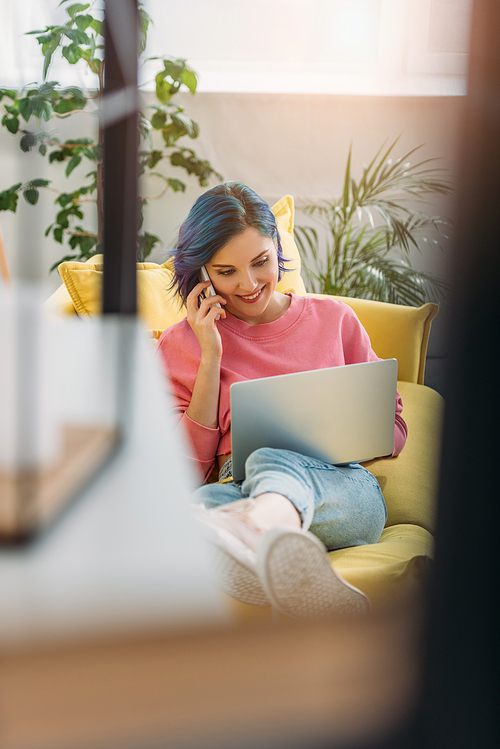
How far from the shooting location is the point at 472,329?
0.17 m

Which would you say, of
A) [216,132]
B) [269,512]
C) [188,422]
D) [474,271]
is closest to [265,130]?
[216,132]

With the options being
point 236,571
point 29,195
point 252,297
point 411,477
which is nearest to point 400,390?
point 411,477

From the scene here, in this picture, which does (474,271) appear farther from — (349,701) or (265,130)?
(265,130)

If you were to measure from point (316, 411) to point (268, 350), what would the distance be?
0.77ft

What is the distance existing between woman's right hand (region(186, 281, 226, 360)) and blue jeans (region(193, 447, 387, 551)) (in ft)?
0.72

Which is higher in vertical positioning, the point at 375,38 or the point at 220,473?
the point at 375,38

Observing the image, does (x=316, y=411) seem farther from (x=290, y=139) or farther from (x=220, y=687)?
(x=290, y=139)

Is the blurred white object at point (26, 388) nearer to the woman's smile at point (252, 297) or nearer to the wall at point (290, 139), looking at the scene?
the woman's smile at point (252, 297)

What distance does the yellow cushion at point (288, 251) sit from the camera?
4.53ft

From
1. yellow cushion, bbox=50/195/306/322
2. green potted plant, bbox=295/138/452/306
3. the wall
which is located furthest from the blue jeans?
the wall

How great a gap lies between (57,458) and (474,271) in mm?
122

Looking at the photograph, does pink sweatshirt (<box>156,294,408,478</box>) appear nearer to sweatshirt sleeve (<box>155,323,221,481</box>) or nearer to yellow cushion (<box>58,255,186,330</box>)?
sweatshirt sleeve (<box>155,323,221,481</box>)

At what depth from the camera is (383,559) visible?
0.66 metres

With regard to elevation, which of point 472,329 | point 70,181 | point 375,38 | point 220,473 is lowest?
point 220,473
